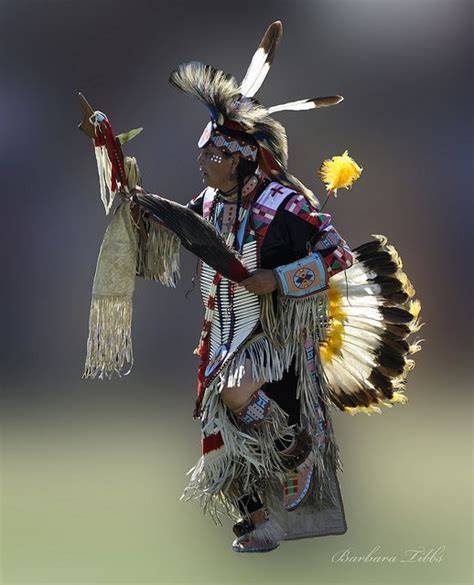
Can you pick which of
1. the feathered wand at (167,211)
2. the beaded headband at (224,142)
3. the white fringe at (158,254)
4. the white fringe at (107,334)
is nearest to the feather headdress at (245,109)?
the beaded headband at (224,142)

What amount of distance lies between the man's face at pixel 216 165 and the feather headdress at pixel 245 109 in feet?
0.07

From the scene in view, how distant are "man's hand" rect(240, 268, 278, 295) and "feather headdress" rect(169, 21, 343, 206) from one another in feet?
0.88

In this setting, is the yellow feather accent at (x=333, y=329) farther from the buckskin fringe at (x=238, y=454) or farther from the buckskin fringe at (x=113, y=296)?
the buckskin fringe at (x=113, y=296)

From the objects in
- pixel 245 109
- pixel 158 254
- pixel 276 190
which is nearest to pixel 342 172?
pixel 276 190

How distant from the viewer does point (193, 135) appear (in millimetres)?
4383

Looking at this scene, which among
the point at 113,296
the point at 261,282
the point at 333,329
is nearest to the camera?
the point at 261,282

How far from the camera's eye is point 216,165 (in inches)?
112

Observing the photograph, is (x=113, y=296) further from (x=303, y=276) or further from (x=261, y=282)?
(x=303, y=276)

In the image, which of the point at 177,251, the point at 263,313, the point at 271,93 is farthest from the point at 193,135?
the point at 263,313

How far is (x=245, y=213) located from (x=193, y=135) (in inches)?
62.5

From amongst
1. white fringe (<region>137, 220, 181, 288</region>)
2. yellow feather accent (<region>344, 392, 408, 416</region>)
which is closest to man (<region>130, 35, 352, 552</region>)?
white fringe (<region>137, 220, 181, 288</region>)

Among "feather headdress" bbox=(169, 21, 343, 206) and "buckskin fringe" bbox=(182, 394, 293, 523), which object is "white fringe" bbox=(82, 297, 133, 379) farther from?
"feather headdress" bbox=(169, 21, 343, 206)

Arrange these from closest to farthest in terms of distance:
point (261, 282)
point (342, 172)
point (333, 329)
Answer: point (261, 282), point (342, 172), point (333, 329)

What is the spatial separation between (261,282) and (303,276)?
0.41 ft
